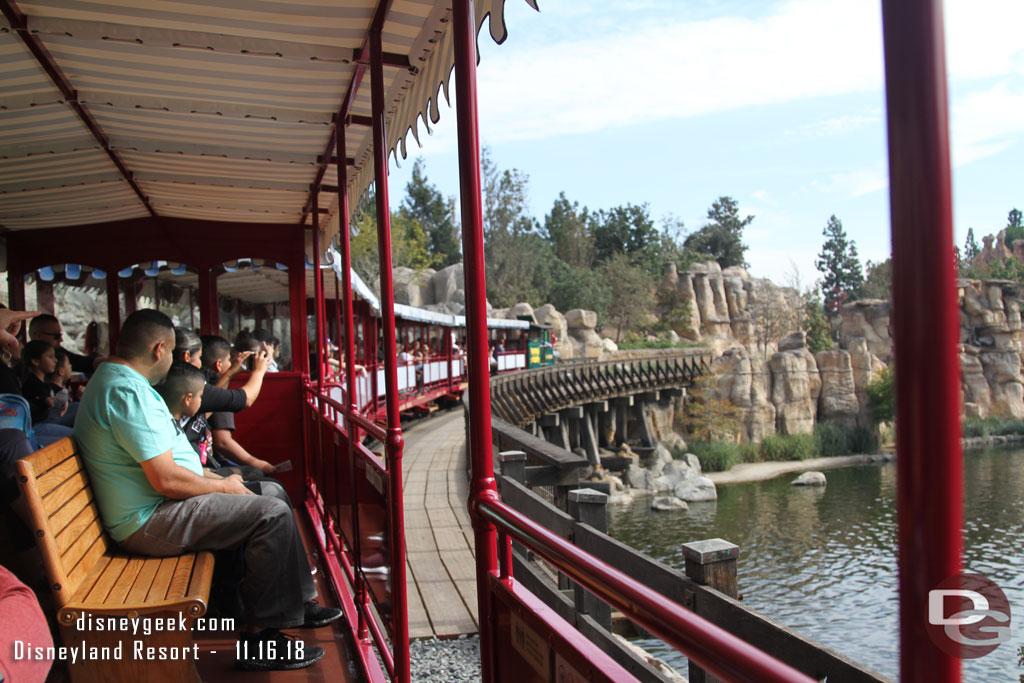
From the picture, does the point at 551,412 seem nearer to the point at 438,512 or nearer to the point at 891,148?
the point at 438,512

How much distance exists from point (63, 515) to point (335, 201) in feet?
13.6

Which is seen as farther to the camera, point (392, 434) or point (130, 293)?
point (130, 293)

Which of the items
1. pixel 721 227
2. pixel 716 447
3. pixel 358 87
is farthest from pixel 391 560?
pixel 721 227

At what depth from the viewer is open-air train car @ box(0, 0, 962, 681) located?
62 centimetres

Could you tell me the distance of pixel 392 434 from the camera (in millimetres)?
2896

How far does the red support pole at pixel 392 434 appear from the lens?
2.77 m

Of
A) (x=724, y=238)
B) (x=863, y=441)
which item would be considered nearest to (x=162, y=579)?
(x=863, y=441)

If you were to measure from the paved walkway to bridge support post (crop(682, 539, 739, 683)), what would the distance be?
9.47 feet

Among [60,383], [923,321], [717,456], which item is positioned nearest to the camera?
[923,321]

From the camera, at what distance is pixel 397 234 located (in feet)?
135

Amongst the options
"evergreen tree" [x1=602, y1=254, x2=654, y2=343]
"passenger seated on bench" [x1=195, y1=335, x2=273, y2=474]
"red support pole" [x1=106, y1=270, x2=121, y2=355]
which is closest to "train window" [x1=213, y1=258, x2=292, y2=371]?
"red support pole" [x1=106, y1=270, x2=121, y2=355]

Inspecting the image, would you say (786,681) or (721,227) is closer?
(786,681)

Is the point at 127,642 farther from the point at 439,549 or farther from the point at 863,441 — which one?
the point at 863,441

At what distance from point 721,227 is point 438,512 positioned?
72.7 metres
